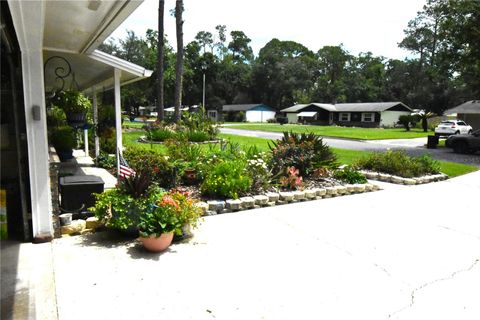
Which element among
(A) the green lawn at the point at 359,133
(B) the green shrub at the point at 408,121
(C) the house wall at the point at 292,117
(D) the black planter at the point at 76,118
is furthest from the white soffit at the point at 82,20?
(C) the house wall at the point at 292,117

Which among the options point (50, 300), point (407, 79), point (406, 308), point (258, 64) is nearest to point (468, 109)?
point (407, 79)

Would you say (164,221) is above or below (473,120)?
below

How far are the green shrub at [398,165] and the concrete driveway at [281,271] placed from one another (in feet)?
12.5

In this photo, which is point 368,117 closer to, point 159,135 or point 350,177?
point 159,135

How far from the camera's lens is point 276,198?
22.4 ft

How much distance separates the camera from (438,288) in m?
3.69

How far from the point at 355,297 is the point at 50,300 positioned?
9.36 feet

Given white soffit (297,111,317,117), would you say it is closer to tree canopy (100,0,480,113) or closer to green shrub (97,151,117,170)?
tree canopy (100,0,480,113)

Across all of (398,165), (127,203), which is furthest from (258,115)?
(127,203)

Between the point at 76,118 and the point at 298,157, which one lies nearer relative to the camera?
the point at 76,118

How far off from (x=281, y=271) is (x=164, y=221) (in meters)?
1.53

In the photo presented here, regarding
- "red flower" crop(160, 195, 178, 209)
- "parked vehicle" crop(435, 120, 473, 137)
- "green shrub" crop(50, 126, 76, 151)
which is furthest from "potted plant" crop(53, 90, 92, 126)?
"parked vehicle" crop(435, 120, 473, 137)

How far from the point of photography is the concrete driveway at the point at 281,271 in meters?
3.22

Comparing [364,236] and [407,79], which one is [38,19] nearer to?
[364,236]
